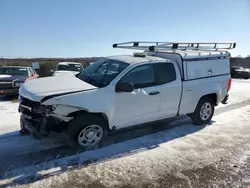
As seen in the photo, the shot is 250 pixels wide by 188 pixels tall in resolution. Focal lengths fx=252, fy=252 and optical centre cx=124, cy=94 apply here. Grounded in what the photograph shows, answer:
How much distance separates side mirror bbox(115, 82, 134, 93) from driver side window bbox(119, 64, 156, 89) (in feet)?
0.63

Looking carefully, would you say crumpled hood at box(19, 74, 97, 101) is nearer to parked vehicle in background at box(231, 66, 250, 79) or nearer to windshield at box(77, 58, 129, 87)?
windshield at box(77, 58, 129, 87)

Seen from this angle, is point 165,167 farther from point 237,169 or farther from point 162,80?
point 162,80

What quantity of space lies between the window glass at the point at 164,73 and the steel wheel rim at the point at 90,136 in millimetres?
1739

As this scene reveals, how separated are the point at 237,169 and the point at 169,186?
1386 mm

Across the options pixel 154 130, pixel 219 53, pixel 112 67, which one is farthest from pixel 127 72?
pixel 219 53

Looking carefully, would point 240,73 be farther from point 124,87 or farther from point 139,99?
point 124,87

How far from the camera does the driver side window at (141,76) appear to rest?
5.24 meters

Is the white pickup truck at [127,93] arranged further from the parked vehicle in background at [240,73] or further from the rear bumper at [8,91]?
the parked vehicle in background at [240,73]

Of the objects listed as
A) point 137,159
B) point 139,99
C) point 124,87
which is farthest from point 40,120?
point 139,99

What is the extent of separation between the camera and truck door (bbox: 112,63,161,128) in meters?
5.11

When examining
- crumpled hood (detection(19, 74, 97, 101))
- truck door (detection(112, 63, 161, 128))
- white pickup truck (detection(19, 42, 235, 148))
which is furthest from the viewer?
truck door (detection(112, 63, 161, 128))

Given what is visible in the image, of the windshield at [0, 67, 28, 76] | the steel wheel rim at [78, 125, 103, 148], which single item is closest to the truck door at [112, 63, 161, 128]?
the steel wheel rim at [78, 125, 103, 148]

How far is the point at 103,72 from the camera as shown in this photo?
5.50m

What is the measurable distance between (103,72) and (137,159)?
203 cm
